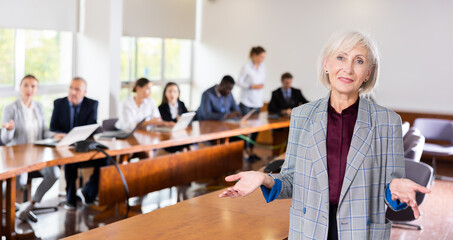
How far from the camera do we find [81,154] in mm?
4555

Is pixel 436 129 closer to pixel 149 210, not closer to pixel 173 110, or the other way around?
pixel 173 110

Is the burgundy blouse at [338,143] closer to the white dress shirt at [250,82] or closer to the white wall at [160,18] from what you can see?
the white dress shirt at [250,82]

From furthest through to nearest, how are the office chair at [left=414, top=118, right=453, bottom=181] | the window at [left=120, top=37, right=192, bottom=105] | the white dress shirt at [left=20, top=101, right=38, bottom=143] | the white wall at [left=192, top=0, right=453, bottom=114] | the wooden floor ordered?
1. the window at [left=120, top=37, right=192, bottom=105]
2. the white wall at [left=192, top=0, right=453, bottom=114]
3. the office chair at [left=414, top=118, right=453, bottom=181]
4. the white dress shirt at [left=20, top=101, right=38, bottom=143]
5. the wooden floor

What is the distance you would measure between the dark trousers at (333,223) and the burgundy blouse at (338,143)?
2cm

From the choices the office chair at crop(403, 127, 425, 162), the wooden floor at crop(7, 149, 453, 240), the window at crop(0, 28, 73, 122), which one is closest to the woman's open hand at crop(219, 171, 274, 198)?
the wooden floor at crop(7, 149, 453, 240)

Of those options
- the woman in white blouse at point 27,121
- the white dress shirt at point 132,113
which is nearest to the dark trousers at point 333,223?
the woman in white blouse at point 27,121

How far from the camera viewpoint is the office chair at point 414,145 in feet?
16.2

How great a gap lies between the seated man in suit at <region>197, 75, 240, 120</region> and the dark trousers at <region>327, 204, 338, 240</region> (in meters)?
5.20

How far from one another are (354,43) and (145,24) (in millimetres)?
7395

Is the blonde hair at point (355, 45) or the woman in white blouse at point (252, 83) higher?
the blonde hair at point (355, 45)

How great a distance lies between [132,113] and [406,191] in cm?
462

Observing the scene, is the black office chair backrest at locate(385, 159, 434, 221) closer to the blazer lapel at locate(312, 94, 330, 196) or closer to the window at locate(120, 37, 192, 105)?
the blazer lapel at locate(312, 94, 330, 196)

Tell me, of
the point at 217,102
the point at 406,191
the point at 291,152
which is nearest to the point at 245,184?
the point at 291,152

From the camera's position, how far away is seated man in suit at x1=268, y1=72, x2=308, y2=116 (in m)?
8.31
